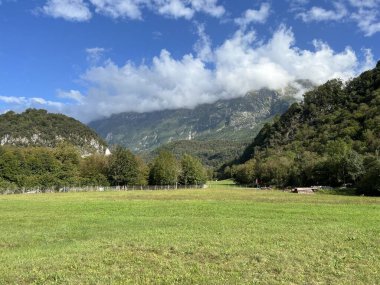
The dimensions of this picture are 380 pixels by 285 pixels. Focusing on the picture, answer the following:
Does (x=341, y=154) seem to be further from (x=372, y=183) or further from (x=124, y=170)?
(x=124, y=170)

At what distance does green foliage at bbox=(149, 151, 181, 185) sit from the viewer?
152m

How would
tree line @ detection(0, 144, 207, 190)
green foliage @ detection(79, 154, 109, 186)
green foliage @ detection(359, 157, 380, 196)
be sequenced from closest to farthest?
green foliage @ detection(359, 157, 380, 196), tree line @ detection(0, 144, 207, 190), green foliage @ detection(79, 154, 109, 186)

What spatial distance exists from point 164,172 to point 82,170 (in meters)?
30.1

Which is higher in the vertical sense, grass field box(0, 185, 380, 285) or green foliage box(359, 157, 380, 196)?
green foliage box(359, 157, 380, 196)

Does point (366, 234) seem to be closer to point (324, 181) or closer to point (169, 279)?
point (169, 279)

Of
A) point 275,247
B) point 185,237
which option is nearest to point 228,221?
point 185,237

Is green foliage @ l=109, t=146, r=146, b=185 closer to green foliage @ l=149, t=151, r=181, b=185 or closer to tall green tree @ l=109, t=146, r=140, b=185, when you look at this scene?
tall green tree @ l=109, t=146, r=140, b=185

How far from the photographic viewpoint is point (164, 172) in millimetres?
152125

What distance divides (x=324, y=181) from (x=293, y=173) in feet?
60.3

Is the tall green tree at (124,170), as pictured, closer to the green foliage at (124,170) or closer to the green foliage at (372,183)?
the green foliage at (124,170)

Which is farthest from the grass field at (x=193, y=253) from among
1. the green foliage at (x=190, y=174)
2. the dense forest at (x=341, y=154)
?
the green foliage at (x=190, y=174)

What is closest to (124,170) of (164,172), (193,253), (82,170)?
(164,172)

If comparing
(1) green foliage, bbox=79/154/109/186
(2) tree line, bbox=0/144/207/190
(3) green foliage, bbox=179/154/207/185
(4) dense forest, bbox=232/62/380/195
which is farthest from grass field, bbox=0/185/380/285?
(3) green foliage, bbox=179/154/207/185

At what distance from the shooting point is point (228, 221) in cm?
2991
